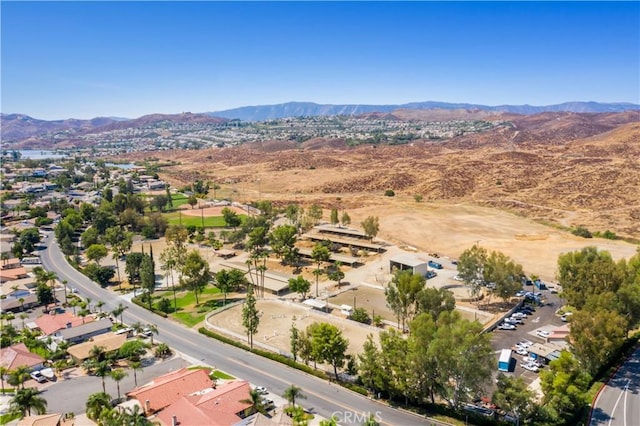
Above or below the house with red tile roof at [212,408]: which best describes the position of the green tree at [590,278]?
above

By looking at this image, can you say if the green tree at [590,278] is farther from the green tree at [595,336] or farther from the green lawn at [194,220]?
the green lawn at [194,220]

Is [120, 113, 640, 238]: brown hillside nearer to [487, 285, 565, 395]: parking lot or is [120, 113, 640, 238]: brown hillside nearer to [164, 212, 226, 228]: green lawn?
[164, 212, 226, 228]: green lawn

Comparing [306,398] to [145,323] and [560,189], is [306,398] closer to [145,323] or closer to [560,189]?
[145,323]

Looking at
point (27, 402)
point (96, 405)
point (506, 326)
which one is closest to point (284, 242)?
point (506, 326)

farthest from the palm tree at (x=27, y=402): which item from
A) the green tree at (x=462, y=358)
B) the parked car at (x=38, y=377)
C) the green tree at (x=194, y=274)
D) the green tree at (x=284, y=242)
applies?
the green tree at (x=284, y=242)

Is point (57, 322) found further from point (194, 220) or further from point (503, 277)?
point (194, 220)
